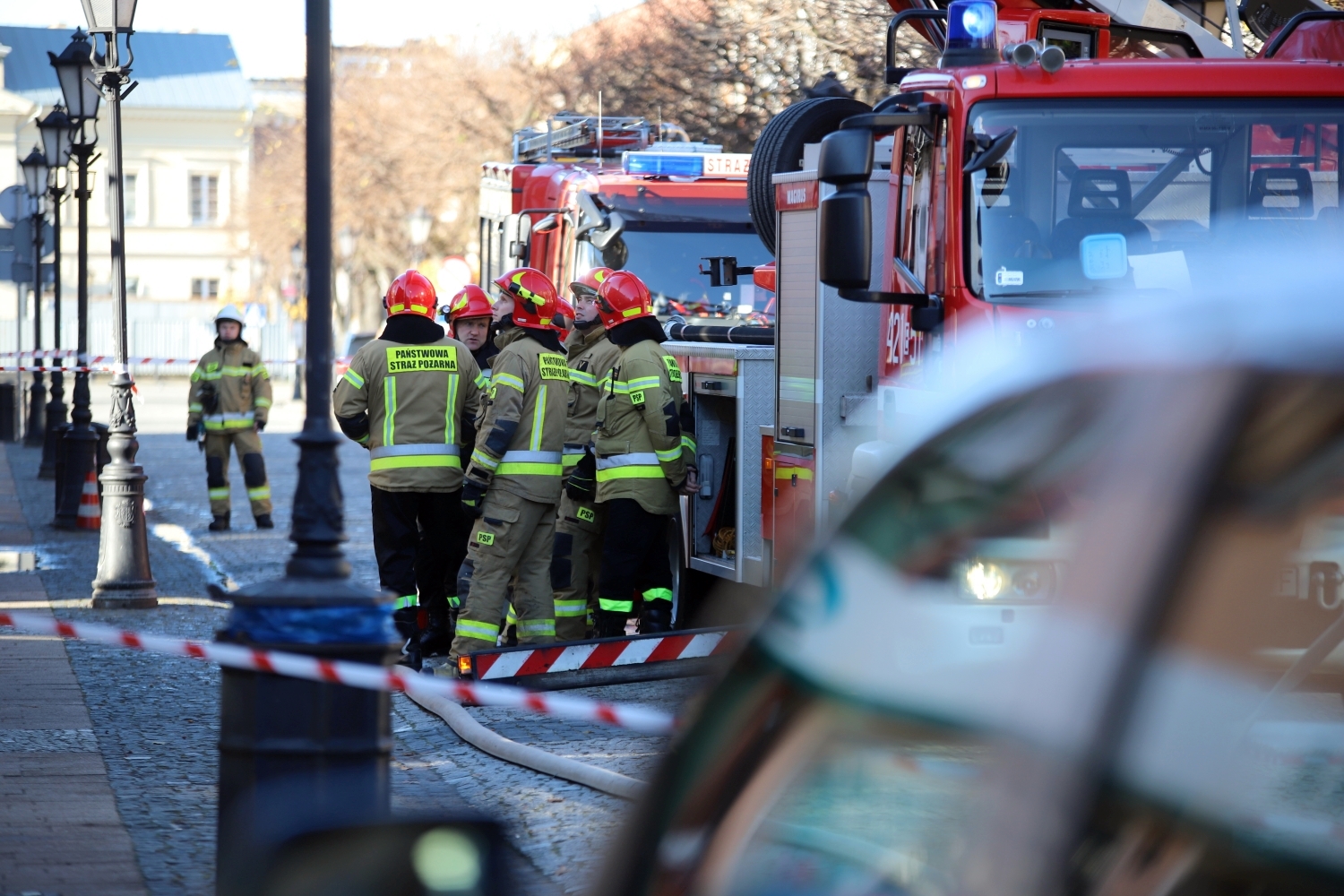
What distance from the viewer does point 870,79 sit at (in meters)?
19.5

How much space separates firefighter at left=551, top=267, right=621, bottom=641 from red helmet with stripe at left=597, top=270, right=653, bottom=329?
33cm

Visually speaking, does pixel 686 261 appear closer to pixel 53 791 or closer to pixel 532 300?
pixel 532 300

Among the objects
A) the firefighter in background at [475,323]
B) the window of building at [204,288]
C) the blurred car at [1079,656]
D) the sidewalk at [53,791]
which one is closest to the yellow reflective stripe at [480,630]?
the sidewalk at [53,791]

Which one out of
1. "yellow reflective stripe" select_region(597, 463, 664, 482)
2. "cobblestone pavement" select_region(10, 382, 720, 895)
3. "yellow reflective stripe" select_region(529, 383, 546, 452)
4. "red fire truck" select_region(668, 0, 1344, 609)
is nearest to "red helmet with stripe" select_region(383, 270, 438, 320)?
"yellow reflective stripe" select_region(529, 383, 546, 452)

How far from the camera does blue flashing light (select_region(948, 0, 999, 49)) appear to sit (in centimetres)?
695

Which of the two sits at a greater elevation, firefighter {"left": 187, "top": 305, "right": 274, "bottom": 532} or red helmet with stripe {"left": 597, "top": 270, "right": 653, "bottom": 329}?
red helmet with stripe {"left": 597, "top": 270, "right": 653, "bottom": 329}

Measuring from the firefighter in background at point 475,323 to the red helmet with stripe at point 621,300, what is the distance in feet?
5.55

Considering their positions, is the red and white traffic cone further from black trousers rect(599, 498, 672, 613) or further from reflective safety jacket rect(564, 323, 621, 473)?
black trousers rect(599, 498, 672, 613)

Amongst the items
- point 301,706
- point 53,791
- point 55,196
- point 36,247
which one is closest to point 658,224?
point 53,791

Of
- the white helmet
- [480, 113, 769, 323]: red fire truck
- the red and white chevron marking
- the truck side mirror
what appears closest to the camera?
the truck side mirror

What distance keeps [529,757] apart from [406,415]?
296 cm

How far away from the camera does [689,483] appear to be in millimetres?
9062

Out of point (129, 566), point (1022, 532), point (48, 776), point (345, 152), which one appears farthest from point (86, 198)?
point (345, 152)

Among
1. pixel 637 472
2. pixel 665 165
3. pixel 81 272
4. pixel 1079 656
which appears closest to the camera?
pixel 1079 656
